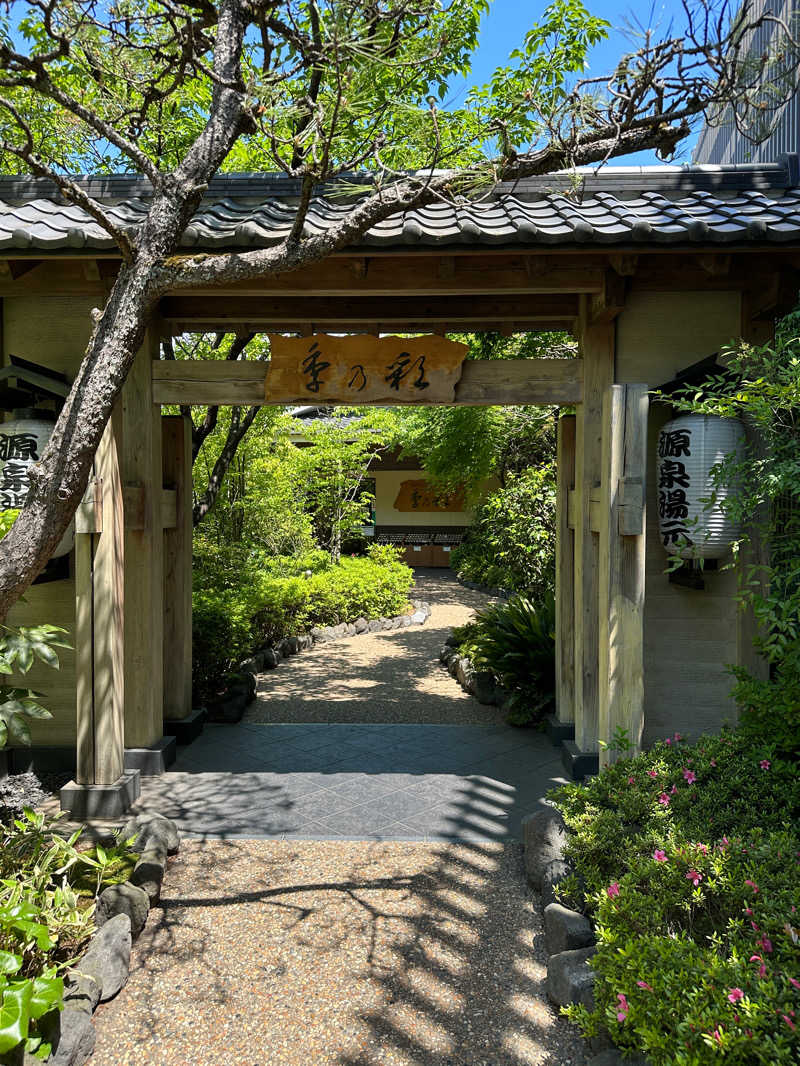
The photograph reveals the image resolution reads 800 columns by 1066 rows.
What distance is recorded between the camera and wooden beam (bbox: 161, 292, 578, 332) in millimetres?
5383

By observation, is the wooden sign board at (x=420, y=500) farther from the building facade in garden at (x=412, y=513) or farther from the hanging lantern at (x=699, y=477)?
the hanging lantern at (x=699, y=477)

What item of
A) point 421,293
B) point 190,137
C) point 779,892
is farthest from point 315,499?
point 779,892

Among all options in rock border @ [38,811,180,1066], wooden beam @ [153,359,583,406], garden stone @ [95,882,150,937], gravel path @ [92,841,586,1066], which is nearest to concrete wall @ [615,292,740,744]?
wooden beam @ [153,359,583,406]

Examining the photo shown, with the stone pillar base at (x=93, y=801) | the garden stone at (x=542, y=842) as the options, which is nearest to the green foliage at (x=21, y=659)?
the stone pillar base at (x=93, y=801)

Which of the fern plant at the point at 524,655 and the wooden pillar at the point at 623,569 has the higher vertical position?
the wooden pillar at the point at 623,569

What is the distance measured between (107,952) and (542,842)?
2.09 meters

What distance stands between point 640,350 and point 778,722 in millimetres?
2610

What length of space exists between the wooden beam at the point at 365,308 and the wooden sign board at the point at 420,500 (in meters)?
14.8

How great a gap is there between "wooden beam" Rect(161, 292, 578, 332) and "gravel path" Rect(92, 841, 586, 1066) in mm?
3703

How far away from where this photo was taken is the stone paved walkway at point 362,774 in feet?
14.5

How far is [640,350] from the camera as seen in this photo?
4879 mm

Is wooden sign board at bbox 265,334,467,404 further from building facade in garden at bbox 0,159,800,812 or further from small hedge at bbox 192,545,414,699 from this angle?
small hedge at bbox 192,545,414,699

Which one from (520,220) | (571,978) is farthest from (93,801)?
(520,220)

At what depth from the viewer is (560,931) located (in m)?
3.03
